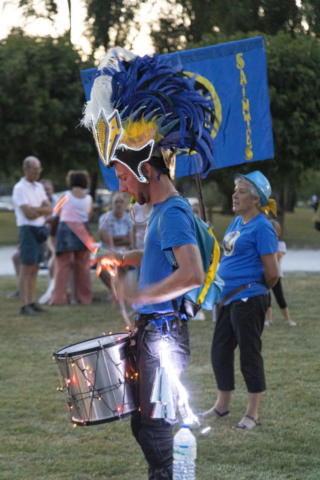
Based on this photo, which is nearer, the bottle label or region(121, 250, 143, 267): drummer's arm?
the bottle label

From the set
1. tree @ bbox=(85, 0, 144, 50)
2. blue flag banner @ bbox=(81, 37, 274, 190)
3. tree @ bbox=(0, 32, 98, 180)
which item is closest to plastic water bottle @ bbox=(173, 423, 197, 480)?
blue flag banner @ bbox=(81, 37, 274, 190)

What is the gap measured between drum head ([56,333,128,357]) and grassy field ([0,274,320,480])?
1.16 m

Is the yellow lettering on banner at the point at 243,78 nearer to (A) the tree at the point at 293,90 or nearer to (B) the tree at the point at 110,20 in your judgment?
(A) the tree at the point at 293,90

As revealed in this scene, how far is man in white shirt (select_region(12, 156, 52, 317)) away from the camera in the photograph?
8023 millimetres

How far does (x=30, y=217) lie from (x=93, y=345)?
5.37 metres

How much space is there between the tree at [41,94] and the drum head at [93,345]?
1302 centimetres

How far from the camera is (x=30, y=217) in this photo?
7.99 meters

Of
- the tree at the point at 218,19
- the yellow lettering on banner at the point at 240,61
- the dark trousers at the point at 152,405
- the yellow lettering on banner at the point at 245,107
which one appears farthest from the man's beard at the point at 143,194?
the tree at the point at 218,19

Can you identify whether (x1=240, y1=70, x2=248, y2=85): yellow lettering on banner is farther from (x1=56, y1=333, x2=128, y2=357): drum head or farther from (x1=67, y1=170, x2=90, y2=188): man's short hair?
(x1=67, y1=170, x2=90, y2=188): man's short hair

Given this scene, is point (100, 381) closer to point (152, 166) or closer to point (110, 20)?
point (152, 166)

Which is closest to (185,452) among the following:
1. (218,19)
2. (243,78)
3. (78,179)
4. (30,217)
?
(243,78)

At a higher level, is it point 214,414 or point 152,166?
point 152,166

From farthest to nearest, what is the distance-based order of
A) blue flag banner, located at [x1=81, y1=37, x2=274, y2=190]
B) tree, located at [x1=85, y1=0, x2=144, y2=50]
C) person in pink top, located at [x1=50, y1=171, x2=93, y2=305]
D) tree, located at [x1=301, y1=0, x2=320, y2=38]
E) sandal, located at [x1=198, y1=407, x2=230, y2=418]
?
1. tree, located at [x1=85, y1=0, x2=144, y2=50]
2. person in pink top, located at [x1=50, y1=171, x2=93, y2=305]
3. tree, located at [x1=301, y1=0, x2=320, y2=38]
4. blue flag banner, located at [x1=81, y1=37, x2=274, y2=190]
5. sandal, located at [x1=198, y1=407, x2=230, y2=418]

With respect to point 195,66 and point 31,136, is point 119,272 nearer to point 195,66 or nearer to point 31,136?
point 195,66
